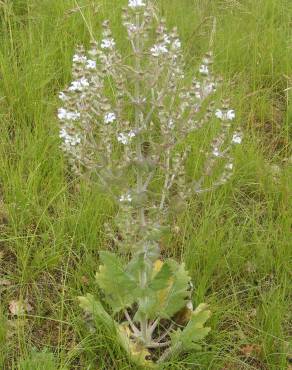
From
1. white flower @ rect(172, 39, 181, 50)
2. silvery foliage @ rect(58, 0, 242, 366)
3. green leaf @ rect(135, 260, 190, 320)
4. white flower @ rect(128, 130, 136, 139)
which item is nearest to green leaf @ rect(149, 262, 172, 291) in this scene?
silvery foliage @ rect(58, 0, 242, 366)

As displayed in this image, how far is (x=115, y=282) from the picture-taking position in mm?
2344

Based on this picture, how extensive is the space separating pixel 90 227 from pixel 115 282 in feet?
1.59

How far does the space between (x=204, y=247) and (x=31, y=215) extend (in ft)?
3.08

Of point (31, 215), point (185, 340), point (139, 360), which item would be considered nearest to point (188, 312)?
point (185, 340)

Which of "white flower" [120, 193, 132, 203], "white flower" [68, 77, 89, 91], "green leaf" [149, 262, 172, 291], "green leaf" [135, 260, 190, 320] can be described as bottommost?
"green leaf" [135, 260, 190, 320]

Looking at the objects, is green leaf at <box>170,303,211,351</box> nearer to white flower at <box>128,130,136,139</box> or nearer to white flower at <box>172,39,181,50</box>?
white flower at <box>128,130,136,139</box>

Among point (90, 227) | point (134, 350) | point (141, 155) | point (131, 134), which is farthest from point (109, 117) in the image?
point (134, 350)

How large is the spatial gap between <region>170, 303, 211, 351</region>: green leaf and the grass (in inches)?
2.1

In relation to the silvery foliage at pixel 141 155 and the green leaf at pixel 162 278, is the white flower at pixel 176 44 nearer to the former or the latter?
the silvery foliage at pixel 141 155

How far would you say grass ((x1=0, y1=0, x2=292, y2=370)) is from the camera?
8.00ft

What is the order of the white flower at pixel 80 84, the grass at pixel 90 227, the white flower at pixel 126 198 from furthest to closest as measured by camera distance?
the grass at pixel 90 227, the white flower at pixel 126 198, the white flower at pixel 80 84

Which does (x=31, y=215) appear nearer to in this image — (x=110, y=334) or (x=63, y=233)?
(x=63, y=233)

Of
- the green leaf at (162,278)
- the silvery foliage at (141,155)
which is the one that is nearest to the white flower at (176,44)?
the silvery foliage at (141,155)

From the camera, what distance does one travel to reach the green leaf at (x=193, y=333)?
2.36 meters
